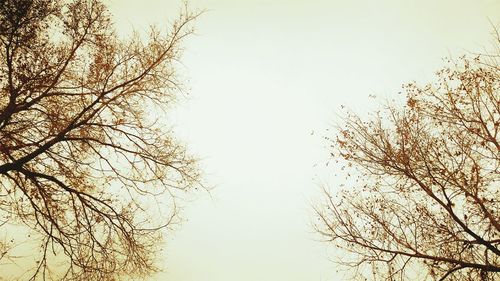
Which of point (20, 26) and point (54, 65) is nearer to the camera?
point (20, 26)

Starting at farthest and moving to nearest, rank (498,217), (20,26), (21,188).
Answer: (21,188) < (498,217) < (20,26)

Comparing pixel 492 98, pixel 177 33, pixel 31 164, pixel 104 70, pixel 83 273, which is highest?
pixel 177 33

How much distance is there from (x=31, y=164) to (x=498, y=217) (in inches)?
428

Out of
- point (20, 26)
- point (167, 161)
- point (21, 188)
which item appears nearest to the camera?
point (20, 26)

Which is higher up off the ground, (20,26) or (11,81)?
(20,26)

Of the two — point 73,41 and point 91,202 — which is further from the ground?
point 73,41

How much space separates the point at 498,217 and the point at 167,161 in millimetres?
7813

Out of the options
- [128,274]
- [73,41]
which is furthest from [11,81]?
[128,274]

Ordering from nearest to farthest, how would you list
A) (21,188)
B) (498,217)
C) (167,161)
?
(498,217), (21,188), (167,161)

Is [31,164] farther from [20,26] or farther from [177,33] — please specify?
[177,33]

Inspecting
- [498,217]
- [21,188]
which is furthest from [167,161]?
[498,217]

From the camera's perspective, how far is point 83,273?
7113 mm

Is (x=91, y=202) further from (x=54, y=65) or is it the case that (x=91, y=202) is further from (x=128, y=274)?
(x=54, y=65)

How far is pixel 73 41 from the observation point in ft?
25.4
